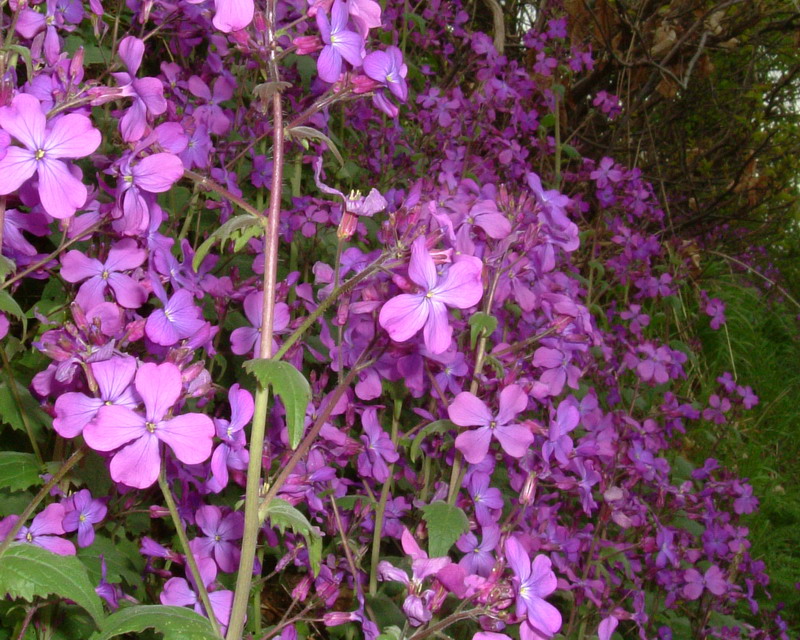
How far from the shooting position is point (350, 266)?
5.62 ft

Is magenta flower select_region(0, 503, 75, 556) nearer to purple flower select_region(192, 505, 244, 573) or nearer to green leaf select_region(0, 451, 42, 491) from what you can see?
green leaf select_region(0, 451, 42, 491)

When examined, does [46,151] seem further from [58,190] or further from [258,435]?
[258,435]

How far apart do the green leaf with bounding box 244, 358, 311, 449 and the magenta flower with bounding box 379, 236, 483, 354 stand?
19 cm

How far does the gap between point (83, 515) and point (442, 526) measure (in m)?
0.63

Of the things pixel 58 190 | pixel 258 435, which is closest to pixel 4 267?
pixel 58 190

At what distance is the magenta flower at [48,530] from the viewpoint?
4.10 ft

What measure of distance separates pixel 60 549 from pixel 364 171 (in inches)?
102

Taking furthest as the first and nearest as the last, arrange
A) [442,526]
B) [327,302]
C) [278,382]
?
1. [442,526]
2. [327,302]
3. [278,382]

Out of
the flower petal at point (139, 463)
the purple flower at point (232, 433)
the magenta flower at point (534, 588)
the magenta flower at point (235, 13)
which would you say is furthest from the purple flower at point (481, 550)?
the magenta flower at point (235, 13)

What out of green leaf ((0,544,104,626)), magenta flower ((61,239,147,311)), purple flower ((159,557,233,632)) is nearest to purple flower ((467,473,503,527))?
purple flower ((159,557,233,632))

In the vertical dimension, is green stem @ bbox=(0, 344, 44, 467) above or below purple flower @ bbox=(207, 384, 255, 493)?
below

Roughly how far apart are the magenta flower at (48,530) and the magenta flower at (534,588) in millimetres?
696

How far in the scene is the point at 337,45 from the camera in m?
1.10

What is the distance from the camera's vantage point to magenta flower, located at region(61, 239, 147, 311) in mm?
1354
